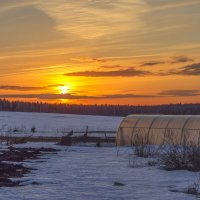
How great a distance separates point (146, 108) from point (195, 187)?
175 m

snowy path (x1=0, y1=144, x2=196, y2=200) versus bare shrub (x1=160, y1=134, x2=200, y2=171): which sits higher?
bare shrub (x1=160, y1=134, x2=200, y2=171)

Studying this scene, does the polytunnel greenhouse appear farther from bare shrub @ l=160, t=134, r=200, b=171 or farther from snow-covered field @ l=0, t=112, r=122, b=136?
snow-covered field @ l=0, t=112, r=122, b=136

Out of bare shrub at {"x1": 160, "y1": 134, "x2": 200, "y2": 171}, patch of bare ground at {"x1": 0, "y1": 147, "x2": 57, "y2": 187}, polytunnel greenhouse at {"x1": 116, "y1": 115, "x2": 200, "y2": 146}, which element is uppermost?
polytunnel greenhouse at {"x1": 116, "y1": 115, "x2": 200, "y2": 146}

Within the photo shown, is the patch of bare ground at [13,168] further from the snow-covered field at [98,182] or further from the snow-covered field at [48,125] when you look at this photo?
the snow-covered field at [48,125]

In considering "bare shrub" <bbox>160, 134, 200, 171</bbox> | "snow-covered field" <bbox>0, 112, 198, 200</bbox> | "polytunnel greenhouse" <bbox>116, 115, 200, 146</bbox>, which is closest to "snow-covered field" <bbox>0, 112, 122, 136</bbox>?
"polytunnel greenhouse" <bbox>116, 115, 200, 146</bbox>

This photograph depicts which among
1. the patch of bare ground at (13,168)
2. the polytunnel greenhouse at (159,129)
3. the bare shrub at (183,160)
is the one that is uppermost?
the polytunnel greenhouse at (159,129)

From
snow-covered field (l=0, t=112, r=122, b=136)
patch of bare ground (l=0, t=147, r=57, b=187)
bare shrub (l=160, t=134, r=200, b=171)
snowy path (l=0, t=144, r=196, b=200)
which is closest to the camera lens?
snowy path (l=0, t=144, r=196, b=200)

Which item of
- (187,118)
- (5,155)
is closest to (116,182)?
(5,155)

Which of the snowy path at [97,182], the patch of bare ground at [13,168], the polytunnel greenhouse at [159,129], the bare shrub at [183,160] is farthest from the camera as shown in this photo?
the polytunnel greenhouse at [159,129]

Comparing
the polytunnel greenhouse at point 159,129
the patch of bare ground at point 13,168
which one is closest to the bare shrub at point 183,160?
the patch of bare ground at point 13,168

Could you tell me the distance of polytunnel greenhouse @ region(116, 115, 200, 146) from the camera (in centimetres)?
2873

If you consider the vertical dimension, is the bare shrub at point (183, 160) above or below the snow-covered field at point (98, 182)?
above

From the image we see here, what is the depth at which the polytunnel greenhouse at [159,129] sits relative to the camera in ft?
94.3

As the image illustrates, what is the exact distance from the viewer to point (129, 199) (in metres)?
10.7
